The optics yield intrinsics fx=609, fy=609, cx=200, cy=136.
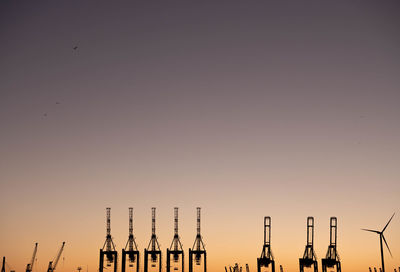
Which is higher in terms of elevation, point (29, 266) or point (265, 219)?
point (265, 219)

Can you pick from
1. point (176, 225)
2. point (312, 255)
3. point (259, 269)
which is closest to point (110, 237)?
point (176, 225)

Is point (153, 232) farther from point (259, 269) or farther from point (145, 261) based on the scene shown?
point (259, 269)

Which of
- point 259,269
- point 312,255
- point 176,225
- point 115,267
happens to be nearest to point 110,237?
point 115,267

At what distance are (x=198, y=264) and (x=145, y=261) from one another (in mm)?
14381

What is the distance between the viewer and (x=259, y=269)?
166 meters

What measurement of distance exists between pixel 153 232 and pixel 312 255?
144 ft

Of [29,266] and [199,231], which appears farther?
[29,266]

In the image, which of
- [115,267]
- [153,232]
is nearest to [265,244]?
[153,232]

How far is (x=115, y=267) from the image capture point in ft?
536

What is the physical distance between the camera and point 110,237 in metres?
164

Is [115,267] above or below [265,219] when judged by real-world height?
below

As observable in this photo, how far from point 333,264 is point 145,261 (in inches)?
2024

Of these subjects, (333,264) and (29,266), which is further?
(29,266)

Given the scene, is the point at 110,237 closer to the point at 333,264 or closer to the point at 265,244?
the point at 265,244
